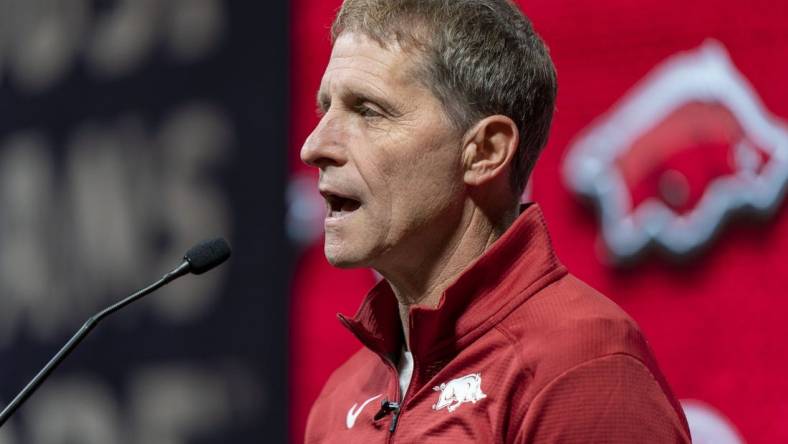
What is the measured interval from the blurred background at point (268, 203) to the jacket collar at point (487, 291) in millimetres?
1520

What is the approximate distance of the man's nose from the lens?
6.65 ft

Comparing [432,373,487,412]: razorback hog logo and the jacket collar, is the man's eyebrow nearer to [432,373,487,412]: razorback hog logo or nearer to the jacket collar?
the jacket collar

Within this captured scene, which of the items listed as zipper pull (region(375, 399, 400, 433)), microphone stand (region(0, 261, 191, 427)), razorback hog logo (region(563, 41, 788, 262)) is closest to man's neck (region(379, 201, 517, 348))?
zipper pull (region(375, 399, 400, 433))

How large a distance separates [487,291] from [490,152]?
22 centimetres

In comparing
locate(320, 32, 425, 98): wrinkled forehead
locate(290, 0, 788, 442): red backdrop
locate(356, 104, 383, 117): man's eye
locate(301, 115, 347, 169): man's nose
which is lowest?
locate(290, 0, 788, 442): red backdrop

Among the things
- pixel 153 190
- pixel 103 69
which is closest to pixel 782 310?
pixel 153 190

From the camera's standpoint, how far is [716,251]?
3432mm

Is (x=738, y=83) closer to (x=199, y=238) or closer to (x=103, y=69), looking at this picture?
(x=199, y=238)

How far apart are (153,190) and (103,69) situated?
1.82 ft

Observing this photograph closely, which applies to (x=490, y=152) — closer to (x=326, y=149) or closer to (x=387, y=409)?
(x=326, y=149)

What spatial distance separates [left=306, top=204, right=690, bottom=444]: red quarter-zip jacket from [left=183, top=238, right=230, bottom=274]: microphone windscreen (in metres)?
0.27

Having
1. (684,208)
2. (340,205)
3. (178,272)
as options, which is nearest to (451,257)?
(340,205)

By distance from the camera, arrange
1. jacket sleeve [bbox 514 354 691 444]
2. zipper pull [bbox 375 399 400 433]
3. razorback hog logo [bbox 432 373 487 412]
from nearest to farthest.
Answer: jacket sleeve [bbox 514 354 691 444] < razorback hog logo [bbox 432 373 487 412] < zipper pull [bbox 375 399 400 433]

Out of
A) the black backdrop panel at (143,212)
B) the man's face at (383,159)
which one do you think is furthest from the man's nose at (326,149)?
the black backdrop panel at (143,212)
